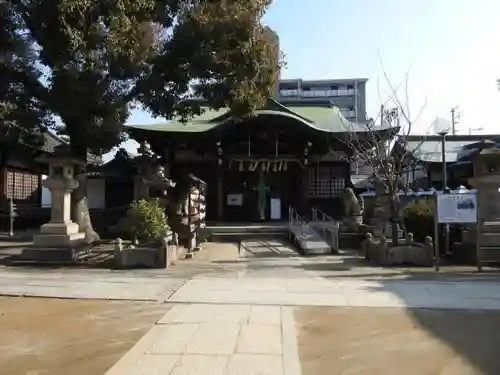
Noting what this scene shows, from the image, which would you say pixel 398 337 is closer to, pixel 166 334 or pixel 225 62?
pixel 166 334

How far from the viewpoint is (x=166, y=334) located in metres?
6.26

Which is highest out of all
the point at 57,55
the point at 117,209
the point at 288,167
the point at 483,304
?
the point at 57,55

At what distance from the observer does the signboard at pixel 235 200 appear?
1063 inches

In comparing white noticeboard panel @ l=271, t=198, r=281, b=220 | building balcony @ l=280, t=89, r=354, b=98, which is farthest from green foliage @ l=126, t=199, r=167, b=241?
building balcony @ l=280, t=89, r=354, b=98

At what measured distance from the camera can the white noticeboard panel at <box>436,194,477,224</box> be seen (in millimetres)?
13367

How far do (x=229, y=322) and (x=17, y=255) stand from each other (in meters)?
10.8

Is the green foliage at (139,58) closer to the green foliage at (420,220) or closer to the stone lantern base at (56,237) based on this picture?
the stone lantern base at (56,237)

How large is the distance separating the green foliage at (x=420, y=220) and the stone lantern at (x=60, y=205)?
11296mm

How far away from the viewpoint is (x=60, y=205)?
15.3 meters

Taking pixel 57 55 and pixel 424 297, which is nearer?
pixel 424 297

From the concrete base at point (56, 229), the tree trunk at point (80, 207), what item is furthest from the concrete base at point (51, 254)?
the tree trunk at point (80, 207)

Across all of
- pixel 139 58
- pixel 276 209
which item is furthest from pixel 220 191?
pixel 139 58

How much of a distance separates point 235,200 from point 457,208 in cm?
1495

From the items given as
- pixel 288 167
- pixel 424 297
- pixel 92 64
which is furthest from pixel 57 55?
pixel 288 167
